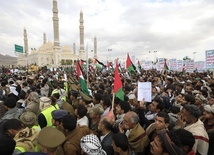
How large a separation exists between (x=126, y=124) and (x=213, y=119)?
1618 millimetres

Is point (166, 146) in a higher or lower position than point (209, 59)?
lower

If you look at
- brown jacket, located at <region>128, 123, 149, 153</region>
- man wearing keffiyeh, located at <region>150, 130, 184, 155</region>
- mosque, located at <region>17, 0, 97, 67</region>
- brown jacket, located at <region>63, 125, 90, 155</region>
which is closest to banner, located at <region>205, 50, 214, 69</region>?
brown jacket, located at <region>128, 123, 149, 153</region>

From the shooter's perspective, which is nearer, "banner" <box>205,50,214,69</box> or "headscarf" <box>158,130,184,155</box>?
"headscarf" <box>158,130,184,155</box>

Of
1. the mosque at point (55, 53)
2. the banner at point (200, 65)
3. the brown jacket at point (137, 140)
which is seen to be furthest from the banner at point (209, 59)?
the mosque at point (55, 53)

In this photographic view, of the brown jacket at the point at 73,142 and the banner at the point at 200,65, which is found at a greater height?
the banner at the point at 200,65

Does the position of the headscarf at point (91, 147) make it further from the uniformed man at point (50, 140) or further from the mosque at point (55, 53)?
the mosque at point (55, 53)

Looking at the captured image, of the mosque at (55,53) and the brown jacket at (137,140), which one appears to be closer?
the brown jacket at (137,140)

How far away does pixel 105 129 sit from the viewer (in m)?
2.49

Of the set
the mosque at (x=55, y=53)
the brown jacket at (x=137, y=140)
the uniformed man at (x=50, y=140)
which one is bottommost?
the brown jacket at (x=137, y=140)

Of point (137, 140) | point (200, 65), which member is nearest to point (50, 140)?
point (137, 140)

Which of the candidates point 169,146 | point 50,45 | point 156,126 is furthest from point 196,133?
point 50,45

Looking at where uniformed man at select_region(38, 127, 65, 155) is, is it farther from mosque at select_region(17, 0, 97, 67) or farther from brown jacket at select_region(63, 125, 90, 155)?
mosque at select_region(17, 0, 97, 67)

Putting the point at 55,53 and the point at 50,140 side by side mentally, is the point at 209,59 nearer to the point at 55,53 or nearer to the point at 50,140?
the point at 50,140

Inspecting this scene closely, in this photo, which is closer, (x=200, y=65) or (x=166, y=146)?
(x=166, y=146)
